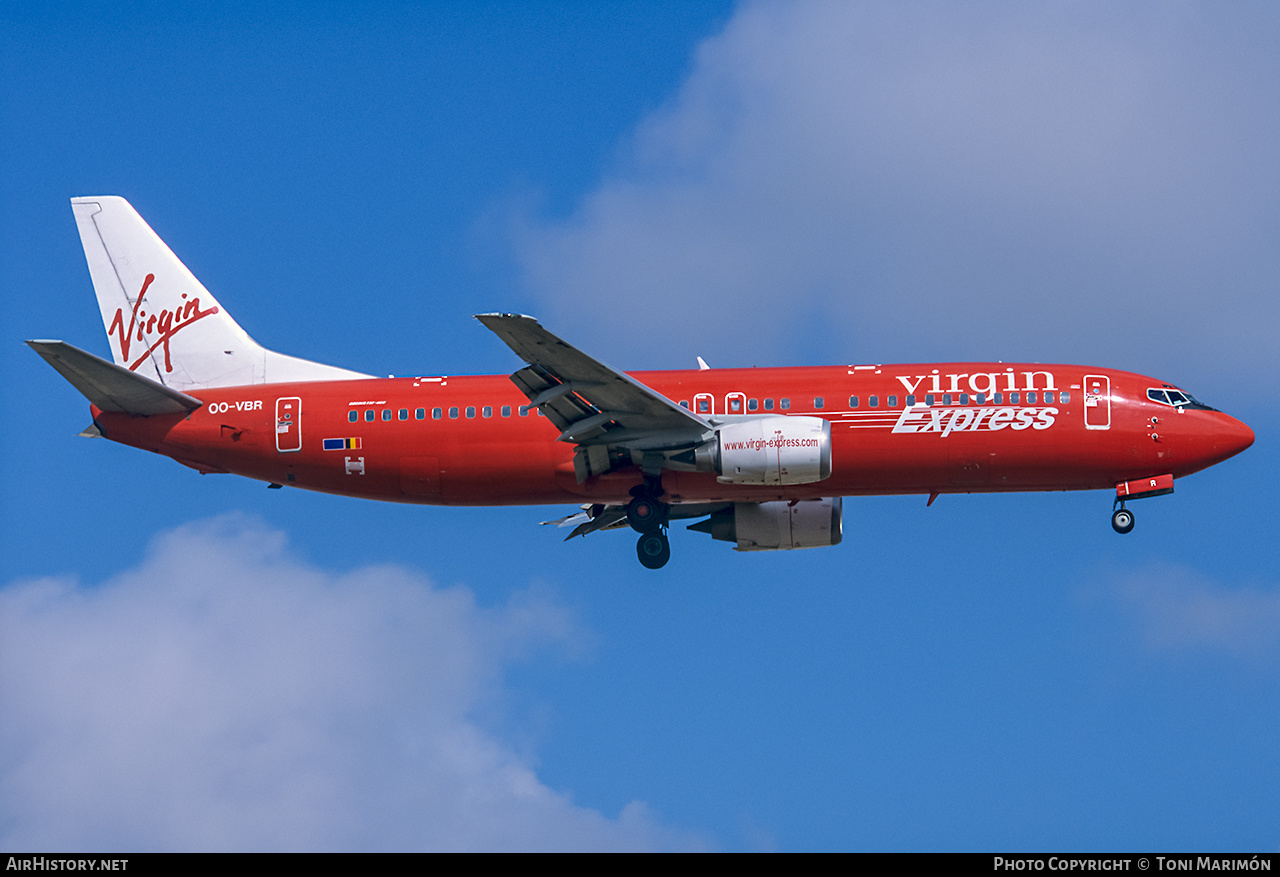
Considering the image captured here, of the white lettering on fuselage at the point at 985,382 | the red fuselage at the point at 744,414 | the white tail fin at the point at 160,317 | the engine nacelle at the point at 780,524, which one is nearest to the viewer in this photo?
the red fuselage at the point at 744,414

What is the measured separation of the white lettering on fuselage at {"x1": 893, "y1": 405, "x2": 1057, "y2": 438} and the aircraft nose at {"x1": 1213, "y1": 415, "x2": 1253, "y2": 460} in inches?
196

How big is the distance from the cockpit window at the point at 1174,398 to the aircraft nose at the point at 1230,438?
2.38ft

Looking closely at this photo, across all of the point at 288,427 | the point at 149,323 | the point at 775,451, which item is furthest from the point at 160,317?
the point at 775,451

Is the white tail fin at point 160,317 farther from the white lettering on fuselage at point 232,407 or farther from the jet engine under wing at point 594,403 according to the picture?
the jet engine under wing at point 594,403

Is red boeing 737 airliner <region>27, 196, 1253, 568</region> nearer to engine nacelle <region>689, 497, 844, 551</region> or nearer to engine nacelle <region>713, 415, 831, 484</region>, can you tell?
engine nacelle <region>713, 415, 831, 484</region>

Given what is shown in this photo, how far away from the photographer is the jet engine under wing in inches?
1722

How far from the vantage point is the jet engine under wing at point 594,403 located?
144 ft

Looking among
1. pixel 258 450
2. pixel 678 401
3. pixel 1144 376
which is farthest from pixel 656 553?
pixel 1144 376

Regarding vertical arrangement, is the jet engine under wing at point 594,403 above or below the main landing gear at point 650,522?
above

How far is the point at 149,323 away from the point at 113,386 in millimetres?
5305

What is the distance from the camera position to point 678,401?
4716cm

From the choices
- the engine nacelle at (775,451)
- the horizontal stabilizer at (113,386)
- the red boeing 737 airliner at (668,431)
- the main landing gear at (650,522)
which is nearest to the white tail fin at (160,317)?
the red boeing 737 airliner at (668,431)
